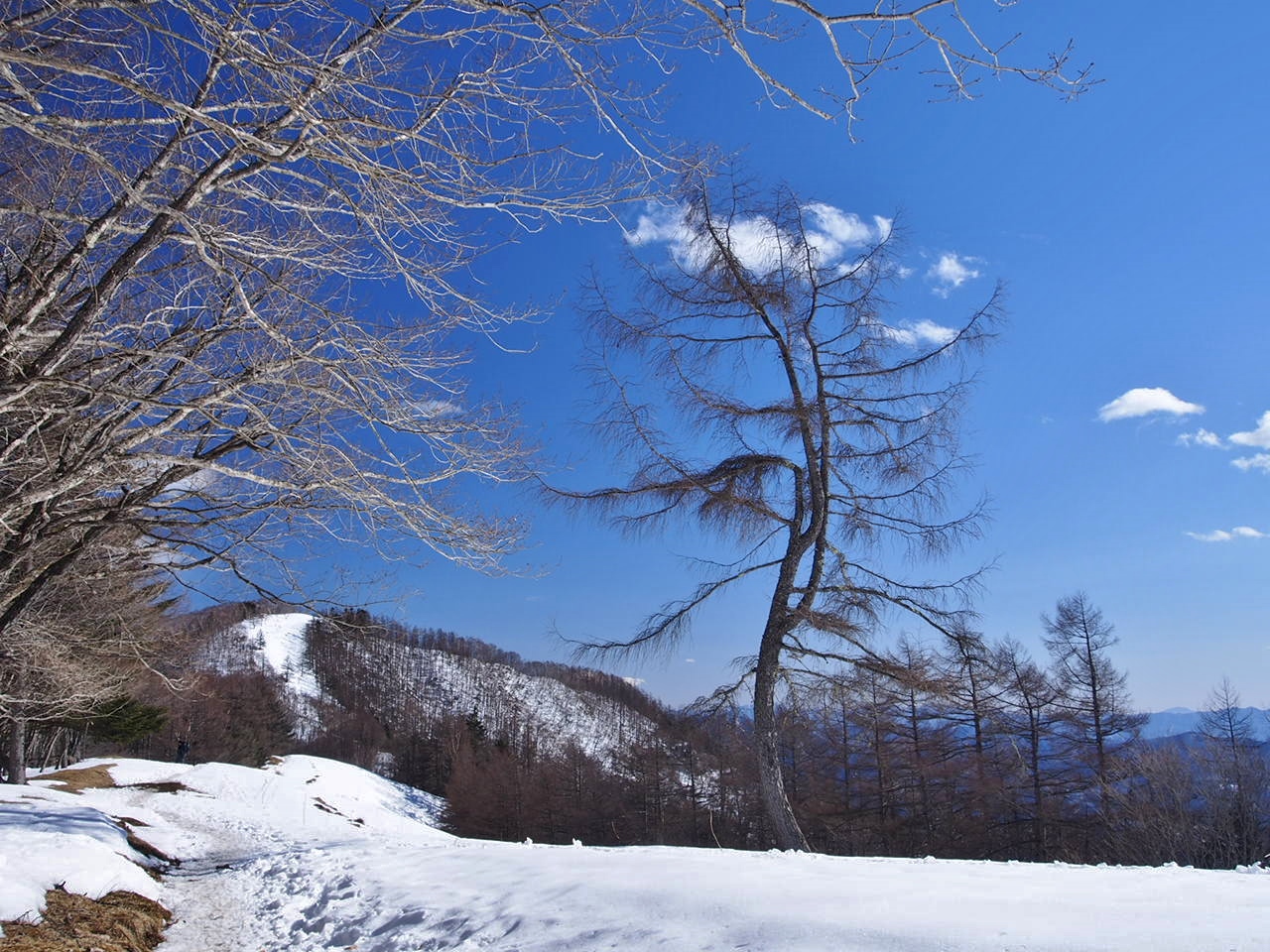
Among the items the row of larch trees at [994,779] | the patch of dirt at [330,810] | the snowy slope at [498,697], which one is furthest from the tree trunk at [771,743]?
the snowy slope at [498,697]

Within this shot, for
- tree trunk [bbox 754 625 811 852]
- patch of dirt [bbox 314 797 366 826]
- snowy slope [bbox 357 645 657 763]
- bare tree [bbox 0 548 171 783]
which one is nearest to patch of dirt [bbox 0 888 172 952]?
bare tree [bbox 0 548 171 783]

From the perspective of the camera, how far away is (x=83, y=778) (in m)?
18.8

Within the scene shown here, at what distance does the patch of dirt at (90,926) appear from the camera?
4617 millimetres

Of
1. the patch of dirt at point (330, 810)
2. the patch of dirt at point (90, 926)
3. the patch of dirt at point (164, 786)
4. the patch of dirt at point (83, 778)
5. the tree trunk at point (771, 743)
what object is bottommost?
the patch of dirt at point (330, 810)

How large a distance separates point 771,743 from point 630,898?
10.2 feet

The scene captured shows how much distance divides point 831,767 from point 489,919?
24.5 metres

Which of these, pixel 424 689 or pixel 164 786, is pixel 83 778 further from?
pixel 424 689

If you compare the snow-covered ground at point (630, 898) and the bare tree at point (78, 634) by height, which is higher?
the bare tree at point (78, 634)

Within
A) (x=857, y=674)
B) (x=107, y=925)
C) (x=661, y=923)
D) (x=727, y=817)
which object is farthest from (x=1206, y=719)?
(x=107, y=925)

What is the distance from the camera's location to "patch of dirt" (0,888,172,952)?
4.62 m

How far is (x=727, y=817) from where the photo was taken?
33969mm

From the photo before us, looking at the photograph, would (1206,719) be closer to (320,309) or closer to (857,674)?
(857,674)

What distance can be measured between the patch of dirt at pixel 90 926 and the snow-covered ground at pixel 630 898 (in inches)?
7.7

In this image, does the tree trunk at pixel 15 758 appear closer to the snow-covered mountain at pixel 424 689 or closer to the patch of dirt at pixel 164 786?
the patch of dirt at pixel 164 786
